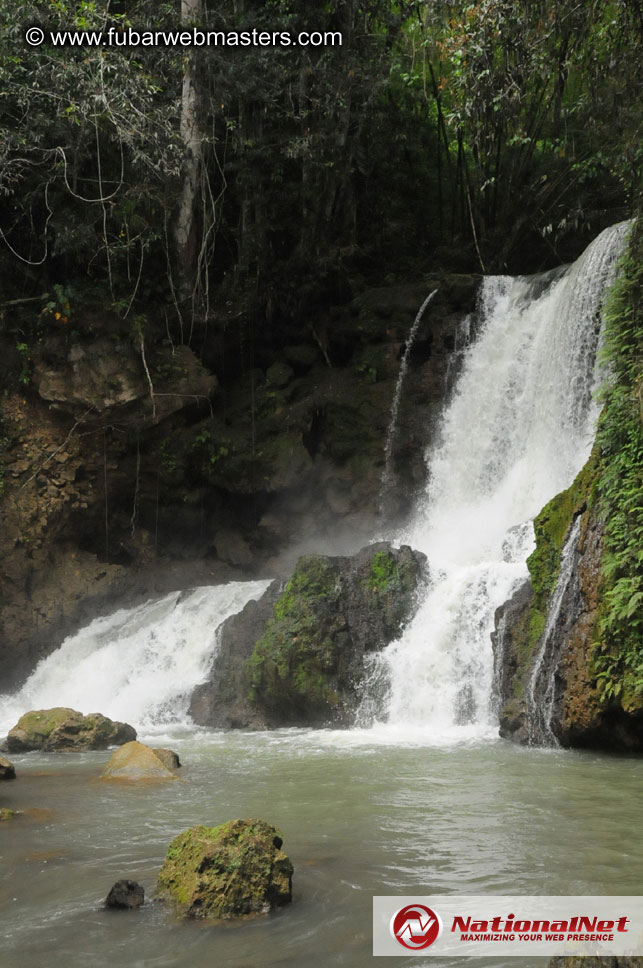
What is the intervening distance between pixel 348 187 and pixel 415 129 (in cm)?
436

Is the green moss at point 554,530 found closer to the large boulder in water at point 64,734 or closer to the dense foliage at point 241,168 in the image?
the dense foliage at point 241,168

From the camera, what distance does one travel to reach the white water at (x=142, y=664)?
13.2 metres

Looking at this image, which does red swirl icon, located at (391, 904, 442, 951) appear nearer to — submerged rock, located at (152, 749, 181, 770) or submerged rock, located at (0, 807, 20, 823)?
submerged rock, located at (0, 807, 20, 823)

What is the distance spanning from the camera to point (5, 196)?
674 inches

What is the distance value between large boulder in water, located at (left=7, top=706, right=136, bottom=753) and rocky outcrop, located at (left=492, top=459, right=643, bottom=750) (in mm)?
4636

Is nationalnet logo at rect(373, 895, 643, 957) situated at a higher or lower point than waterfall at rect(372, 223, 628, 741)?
lower

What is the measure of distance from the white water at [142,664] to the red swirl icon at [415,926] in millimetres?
8498

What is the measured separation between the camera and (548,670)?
976 centimetres

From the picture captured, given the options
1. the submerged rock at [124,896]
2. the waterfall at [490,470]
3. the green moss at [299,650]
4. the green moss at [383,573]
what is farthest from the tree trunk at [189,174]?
the submerged rock at [124,896]

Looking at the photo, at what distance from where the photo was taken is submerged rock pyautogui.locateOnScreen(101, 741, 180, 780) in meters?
8.27

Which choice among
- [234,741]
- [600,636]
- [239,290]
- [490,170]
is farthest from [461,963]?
[490,170]

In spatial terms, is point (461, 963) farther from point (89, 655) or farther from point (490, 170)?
point (490, 170)

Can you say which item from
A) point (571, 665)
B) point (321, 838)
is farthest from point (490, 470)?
point (321, 838)

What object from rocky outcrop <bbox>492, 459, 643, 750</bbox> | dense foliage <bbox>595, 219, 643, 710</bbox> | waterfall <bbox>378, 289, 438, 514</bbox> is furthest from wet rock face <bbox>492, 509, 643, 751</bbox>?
waterfall <bbox>378, 289, 438, 514</bbox>
